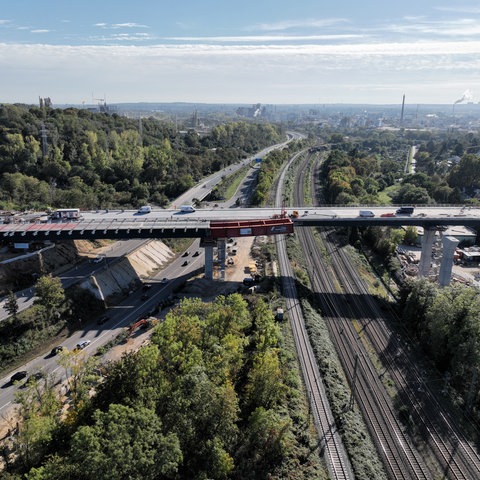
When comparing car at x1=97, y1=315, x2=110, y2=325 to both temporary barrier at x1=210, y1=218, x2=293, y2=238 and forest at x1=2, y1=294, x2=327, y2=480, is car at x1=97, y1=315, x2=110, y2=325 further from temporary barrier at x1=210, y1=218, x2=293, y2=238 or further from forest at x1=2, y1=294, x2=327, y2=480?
temporary barrier at x1=210, y1=218, x2=293, y2=238

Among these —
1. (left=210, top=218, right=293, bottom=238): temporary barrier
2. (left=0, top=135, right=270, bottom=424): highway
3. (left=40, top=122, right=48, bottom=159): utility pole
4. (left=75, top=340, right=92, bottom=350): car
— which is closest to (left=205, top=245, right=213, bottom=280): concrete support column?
(left=210, top=218, right=293, bottom=238): temporary barrier

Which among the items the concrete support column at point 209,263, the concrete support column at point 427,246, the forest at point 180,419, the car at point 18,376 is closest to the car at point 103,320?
the car at point 18,376

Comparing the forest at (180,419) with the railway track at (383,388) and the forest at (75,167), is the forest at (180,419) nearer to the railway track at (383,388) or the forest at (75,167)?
the railway track at (383,388)

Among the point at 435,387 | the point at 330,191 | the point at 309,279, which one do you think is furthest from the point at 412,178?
the point at 435,387

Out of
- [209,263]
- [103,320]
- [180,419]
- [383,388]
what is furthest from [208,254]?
[180,419]

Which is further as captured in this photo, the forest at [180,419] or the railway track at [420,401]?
the railway track at [420,401]

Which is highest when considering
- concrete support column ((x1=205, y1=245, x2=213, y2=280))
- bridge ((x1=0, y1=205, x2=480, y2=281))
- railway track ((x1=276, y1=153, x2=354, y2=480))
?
bridge ((x1=0, y1=205, x2=480, y2=281))

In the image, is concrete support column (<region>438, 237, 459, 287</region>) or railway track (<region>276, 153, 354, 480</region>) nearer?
railway track (<region>276, 153, 354, 480</region>)
